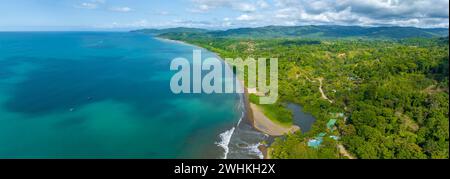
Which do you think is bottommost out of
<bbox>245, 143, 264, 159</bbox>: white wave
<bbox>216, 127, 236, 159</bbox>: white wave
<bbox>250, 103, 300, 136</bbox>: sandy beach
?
<bbox>245, 143, 264, 159</bbox>: white wave

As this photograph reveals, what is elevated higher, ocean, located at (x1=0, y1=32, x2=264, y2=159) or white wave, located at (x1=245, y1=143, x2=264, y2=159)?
ocean, located at (x1=0, y1=32, x2=264, y2=159)

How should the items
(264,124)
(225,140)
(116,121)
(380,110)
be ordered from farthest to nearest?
(116,121) → (264,124) → (380,110) → (225,140)

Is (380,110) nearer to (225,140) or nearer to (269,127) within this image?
(269,127)

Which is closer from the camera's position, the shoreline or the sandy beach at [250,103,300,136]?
the shoreline

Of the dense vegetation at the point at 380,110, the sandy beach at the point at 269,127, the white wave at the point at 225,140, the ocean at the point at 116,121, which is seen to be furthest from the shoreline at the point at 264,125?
the white wave at the point at 225,140

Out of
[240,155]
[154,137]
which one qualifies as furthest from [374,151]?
[154,137]

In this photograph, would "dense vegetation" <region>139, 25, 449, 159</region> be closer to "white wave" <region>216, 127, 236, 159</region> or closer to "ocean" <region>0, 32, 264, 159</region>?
"white wave" <region>216, 127, 236, 159</region>

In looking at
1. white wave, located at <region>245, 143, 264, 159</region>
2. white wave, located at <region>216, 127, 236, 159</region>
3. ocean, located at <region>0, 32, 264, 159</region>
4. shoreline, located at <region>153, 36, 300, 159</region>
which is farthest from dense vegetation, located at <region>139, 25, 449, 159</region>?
ocean, located at <region>0, 32, 264, 159</region>

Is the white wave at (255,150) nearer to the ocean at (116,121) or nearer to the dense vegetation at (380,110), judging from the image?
the ocean at (116,121)

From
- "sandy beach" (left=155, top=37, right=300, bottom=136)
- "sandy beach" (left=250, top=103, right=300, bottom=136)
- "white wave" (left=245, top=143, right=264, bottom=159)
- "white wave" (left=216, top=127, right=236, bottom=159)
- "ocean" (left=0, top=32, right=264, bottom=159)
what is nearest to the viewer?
"white wave" (left=245, top=143, right=264, bottom=159)

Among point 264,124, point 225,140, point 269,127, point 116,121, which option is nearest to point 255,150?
point 225,140

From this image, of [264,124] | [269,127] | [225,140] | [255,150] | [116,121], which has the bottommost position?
[255,150]

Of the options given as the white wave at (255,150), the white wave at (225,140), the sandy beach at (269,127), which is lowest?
the white wave at (255,150)
